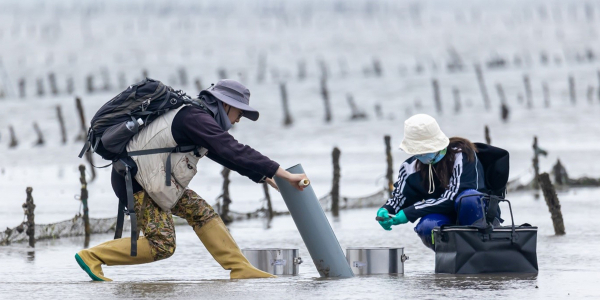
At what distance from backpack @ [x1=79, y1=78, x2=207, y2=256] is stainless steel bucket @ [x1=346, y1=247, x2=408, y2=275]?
1.39 metres

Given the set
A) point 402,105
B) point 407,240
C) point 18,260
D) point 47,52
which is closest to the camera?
point 18,260

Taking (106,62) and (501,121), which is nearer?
(501,121)

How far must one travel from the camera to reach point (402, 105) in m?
51.4

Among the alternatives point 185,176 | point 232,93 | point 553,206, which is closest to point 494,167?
point 232,93

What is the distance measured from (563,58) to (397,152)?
189ft

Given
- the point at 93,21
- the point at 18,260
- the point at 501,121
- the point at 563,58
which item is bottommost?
the point at 18,260

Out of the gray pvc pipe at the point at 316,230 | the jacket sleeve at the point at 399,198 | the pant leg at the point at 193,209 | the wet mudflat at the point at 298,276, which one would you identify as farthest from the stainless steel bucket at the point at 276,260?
the jacket sleeve at the point at 399,198

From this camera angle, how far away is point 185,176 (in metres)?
6.08

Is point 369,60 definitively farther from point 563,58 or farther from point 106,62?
point 106,62

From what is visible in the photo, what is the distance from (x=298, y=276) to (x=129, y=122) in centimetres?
160

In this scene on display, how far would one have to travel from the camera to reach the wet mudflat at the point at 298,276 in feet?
17.6

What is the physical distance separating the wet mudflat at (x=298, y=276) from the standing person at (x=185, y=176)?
0.68 feet

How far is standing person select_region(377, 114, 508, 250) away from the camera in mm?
6543

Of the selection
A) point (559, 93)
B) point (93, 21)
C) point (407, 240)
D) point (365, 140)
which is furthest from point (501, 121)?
point (93, 21)
